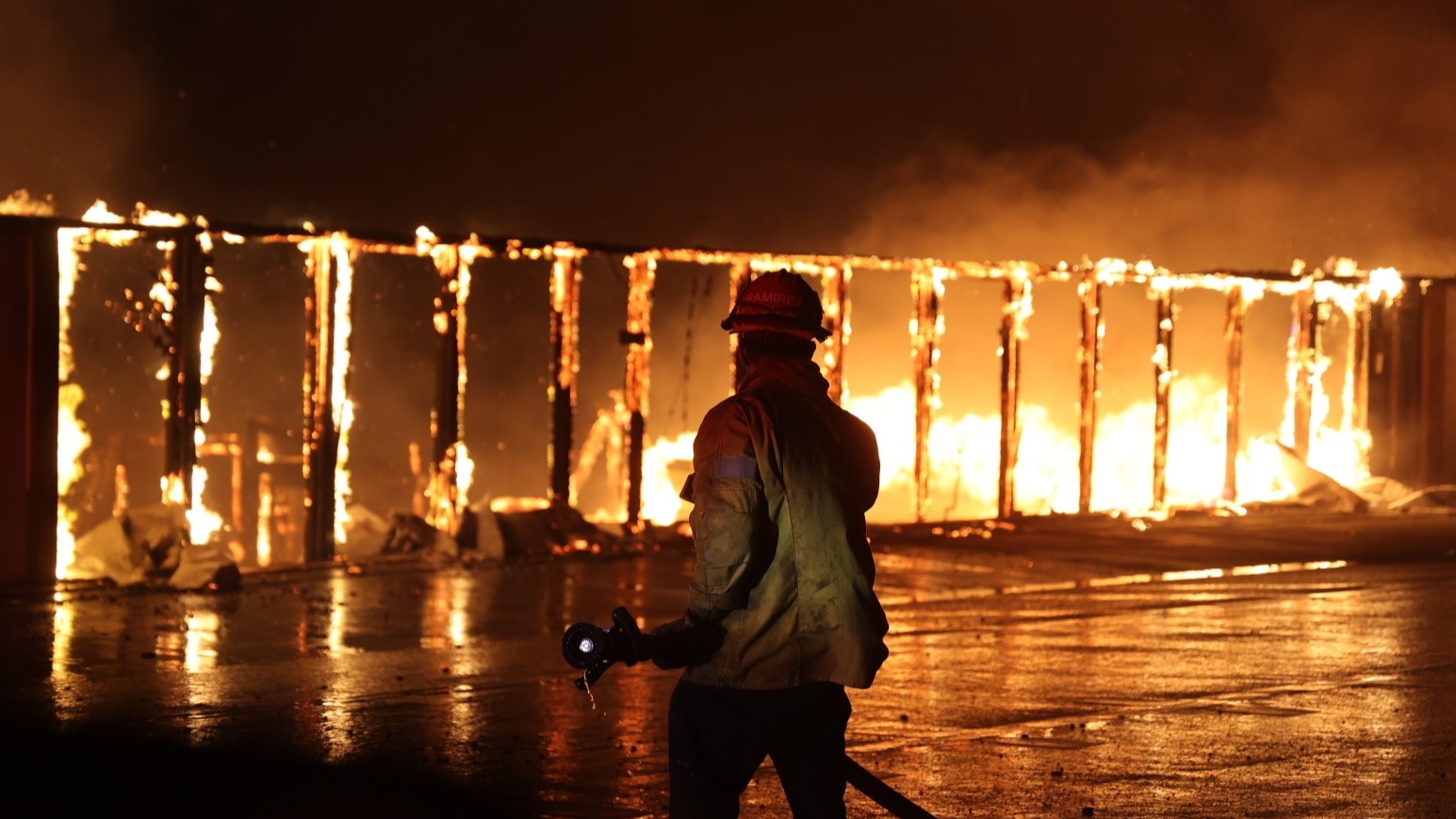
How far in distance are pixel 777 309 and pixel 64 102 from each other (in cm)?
2028

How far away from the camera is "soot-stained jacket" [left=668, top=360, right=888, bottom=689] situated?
11.8ft

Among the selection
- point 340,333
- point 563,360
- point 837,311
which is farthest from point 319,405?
point 837,311

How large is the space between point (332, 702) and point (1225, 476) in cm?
1396

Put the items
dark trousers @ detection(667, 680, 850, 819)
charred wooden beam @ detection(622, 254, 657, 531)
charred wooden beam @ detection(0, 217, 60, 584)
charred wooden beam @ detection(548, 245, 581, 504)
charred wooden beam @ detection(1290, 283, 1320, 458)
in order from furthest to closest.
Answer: charred wooden beam @ detection(1290, 283, 1320, 458)
charred wooden beam @ detection(622, 254, 657, 531)
charred wooden beam @ detection(548, 245, 581, 504)
charred wooden beam @ detection(0, 217, 60, 584)
dark trousers @ detection(667, 680, 850, 819)

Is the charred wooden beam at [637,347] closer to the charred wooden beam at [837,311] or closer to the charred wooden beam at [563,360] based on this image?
the charred wooden beam at [563,360]

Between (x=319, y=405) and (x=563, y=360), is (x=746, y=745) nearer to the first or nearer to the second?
(x=319, y=405)

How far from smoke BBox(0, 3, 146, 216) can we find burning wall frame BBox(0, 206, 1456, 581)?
8.26 m

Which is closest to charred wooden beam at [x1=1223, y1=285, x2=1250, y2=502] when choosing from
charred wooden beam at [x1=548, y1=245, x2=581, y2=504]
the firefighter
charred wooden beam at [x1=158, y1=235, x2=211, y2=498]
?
charred wooden beam at [x1=548, y1=245, x2=581, y2=504]

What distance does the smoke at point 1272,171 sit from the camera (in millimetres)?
24828

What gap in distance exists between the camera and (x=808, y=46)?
79.7 ft

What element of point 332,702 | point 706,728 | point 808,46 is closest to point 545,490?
point 808,46

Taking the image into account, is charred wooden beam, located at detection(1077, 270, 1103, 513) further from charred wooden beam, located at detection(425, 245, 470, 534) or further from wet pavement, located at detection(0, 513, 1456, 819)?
charred wooden beam, located at detection(425, 245, 470, 534)

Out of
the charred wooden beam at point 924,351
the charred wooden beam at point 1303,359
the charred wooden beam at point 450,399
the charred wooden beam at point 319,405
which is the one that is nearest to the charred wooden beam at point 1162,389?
the charred wooden beam at point 1303,359

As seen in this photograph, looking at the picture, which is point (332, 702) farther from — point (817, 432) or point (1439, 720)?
point (1439, 720)
